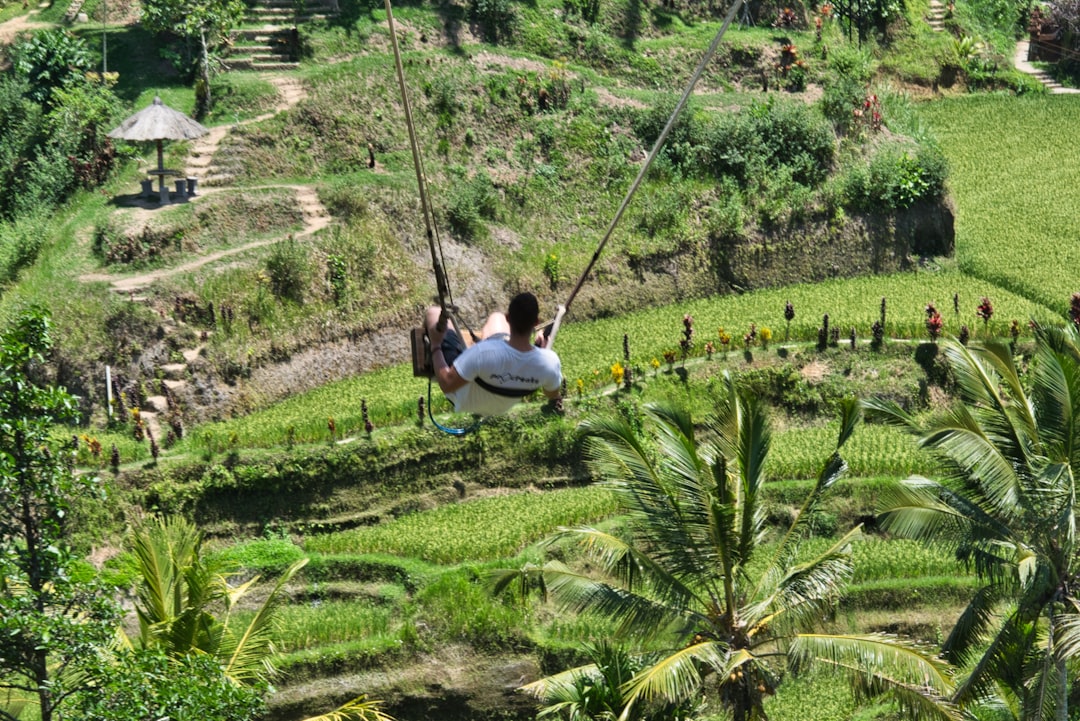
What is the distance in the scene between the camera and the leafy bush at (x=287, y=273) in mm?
32312

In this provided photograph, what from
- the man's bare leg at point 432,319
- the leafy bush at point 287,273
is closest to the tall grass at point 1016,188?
the leafy bush at point 287,273

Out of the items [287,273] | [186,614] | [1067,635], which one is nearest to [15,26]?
[287,273]

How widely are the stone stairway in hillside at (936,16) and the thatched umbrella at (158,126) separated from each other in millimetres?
23496

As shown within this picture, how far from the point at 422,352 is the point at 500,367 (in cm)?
110

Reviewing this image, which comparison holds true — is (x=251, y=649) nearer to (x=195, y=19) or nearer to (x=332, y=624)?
(x=332, y=624)

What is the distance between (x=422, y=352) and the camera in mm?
16625

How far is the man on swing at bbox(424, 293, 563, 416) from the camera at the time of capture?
15.7m

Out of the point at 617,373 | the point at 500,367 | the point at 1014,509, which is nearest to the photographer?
the point at 500,367

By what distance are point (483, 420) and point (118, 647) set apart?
11447 mm

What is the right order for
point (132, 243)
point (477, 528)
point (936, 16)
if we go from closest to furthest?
point (477, 528) → point (132, 243) → point (936, 16)

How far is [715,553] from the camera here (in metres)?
22.2

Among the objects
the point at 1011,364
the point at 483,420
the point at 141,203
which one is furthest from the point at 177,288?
the point at 1011,364

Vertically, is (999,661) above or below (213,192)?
below

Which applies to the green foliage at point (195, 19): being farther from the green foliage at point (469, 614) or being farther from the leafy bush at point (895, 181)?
the leafy bush at point (895, 181)
